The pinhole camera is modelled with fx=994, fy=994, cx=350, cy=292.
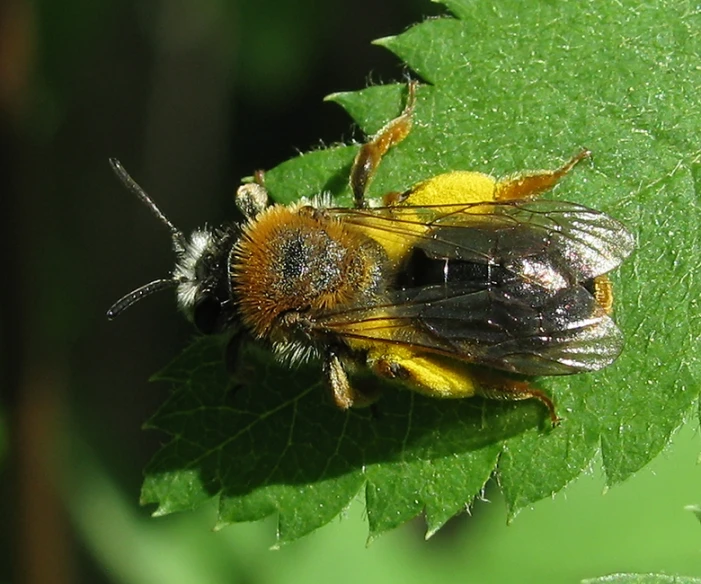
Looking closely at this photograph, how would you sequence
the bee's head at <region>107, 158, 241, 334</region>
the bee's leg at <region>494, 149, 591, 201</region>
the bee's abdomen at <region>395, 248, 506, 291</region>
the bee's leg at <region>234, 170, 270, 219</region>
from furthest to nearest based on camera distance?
the bee's leg at <region>234, 170, 270, 219</region>, the bee's head at <region>107, 158, 241, 334</region>, the bee's leg at <region>494, 149, 591, 201</region>, the bee's abdomen at <region>395, 248, 506, 291</region>

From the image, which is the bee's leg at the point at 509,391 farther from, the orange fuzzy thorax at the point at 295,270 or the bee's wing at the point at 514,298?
the orange fuzzy thorax at the point at 295,270

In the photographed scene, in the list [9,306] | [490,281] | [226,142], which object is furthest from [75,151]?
[490,281]

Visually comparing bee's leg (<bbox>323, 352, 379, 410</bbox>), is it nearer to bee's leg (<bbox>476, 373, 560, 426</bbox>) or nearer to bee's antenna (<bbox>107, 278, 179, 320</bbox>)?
bee's leg (<bbox>476, 373, 560, 426</bbox>)

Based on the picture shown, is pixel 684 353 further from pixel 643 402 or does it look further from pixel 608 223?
pixel 608 223

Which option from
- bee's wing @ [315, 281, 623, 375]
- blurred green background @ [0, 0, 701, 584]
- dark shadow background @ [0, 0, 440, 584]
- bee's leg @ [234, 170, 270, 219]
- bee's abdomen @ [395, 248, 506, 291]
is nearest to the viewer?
bee's wing @ [315, 281, 623, 375]

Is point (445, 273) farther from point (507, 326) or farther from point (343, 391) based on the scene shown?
point (343, 391)

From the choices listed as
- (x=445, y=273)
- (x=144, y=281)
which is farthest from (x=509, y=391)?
(x=144, y=281)

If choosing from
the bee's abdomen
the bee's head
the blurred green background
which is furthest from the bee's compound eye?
the blurred green background
